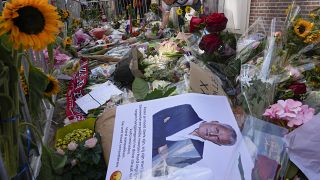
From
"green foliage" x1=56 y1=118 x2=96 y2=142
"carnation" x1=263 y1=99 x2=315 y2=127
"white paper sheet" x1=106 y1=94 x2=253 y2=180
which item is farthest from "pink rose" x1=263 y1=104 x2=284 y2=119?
"green foliage" x1=56 y1=118 x2=96 y2=142

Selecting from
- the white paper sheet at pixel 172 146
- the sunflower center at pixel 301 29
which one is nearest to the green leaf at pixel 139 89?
the white paper sheet at pixel 172 146

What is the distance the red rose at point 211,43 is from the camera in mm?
1584

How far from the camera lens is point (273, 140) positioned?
90 centimetres

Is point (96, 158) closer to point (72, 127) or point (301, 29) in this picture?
point (72, 127)

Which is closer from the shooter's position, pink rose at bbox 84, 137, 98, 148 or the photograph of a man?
the photograph of a man

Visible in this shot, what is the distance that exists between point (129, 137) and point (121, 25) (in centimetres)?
764

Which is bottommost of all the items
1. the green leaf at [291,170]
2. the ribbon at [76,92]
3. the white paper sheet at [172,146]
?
the ribbon at [76,92]

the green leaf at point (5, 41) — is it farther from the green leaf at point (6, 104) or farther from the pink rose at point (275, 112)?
the pink rose at point (275, 112)

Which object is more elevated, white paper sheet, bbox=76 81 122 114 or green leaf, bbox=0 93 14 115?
green leaf, bbox=0 93 14 115

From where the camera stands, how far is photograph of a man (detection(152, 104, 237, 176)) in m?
0.97

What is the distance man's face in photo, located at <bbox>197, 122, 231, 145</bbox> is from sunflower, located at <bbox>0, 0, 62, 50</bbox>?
0.57 m

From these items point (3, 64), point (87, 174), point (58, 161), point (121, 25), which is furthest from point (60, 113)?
point (121, 25)

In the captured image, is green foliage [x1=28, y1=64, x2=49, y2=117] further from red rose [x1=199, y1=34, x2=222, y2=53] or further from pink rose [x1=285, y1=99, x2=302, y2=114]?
pink rose [x1=285, y1=99, x2=302, y2=114]

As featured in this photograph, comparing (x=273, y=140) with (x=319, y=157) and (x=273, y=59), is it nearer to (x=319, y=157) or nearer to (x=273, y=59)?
(x=319, y=157)
